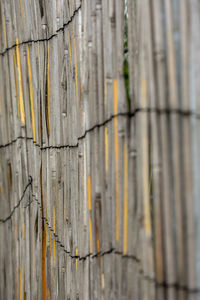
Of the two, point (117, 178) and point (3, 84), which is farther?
point (3, 84)

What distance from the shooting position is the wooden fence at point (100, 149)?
0.86 metres

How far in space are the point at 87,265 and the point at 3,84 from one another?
3.39 feet

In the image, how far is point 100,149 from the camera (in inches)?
46.9

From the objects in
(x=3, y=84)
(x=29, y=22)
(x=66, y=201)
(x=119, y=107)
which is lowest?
(x=66, y=201)

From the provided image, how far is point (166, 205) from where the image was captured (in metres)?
0.87

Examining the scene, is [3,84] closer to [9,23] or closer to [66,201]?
[9,23]

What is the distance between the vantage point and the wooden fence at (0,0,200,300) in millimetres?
858

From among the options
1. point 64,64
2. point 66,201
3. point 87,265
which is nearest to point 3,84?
point 64,64

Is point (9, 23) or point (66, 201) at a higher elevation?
point (9, 23)

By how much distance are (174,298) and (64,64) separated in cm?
87

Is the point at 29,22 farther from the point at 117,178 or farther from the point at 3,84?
the point at 117,178

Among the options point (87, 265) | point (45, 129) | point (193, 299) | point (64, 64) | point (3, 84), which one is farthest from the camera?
point (3, 84)

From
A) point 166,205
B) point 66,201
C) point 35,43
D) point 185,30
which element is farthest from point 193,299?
point 35,43

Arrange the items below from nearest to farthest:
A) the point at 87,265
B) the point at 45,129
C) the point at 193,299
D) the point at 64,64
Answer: the point at 193,299, the point at 87,265, the point at 64,64, the point at 45,129
